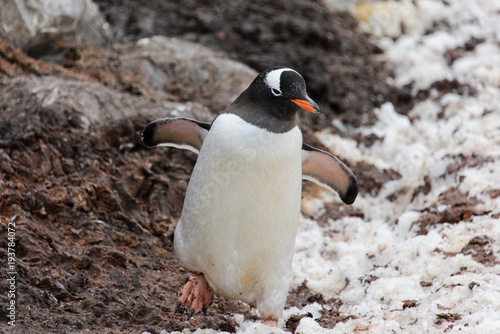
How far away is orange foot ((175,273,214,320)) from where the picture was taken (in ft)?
11.2

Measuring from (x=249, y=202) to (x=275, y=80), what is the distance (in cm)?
69

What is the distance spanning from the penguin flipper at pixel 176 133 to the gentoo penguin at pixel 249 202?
367 millimetres

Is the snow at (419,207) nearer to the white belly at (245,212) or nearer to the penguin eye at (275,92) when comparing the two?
the white belly at (245,212)

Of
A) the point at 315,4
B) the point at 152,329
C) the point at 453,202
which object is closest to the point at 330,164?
the point at 453,202

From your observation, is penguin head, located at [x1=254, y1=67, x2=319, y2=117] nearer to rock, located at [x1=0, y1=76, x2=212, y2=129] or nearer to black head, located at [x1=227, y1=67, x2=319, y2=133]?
black head, located at [x1=227, y1=67, x2=319, y2=133]

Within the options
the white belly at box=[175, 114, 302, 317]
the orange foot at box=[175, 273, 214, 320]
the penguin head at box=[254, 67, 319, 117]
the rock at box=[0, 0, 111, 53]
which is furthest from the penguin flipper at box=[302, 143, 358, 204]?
the rock at box=[0, 0, 111, 53]

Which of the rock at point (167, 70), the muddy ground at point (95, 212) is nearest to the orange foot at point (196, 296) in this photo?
the muddy ground at point (95, 212)

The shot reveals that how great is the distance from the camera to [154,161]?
4.79 metres

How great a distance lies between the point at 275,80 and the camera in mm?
3305

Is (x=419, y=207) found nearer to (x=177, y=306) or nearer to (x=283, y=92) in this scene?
(x=283, y=92)

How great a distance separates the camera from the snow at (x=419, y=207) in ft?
11.0

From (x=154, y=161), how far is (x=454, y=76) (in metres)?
4.14

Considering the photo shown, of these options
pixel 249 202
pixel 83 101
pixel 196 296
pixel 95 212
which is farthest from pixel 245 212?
pixel 83 101

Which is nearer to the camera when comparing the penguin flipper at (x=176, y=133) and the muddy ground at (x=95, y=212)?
the muddy ground at (x=95, y=212)
